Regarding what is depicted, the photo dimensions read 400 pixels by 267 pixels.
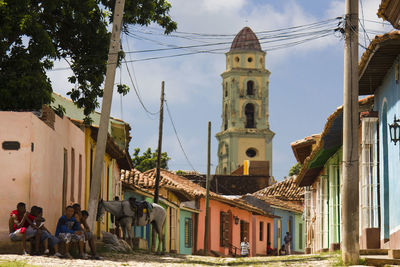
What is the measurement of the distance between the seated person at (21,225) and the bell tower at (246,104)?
84655mm

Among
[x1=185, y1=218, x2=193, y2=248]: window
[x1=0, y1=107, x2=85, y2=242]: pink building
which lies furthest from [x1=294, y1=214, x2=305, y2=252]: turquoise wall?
[x1=0, y1=107, x2=85, y2=242]: pink building

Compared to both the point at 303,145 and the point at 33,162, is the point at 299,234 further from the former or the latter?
the point at 33,162

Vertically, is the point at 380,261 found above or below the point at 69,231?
below

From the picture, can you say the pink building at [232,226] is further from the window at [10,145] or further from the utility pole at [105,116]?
the window at [10,145]

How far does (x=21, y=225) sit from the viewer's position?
15125mm

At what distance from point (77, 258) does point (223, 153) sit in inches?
3417

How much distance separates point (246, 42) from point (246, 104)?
7039 millimetres

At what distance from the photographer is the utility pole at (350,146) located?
1440 cm

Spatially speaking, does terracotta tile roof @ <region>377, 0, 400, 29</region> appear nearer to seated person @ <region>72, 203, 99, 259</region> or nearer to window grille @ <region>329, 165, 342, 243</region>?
seated person @ <region>72, 203, 99, 259</region>

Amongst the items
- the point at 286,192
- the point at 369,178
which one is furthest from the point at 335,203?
the point at 286,192

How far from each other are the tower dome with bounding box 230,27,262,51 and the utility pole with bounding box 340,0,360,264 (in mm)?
84628

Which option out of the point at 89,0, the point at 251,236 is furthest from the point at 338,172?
the point at 251,236

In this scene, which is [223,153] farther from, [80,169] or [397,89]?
[397,89]

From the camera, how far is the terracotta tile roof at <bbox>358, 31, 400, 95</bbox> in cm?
1523
